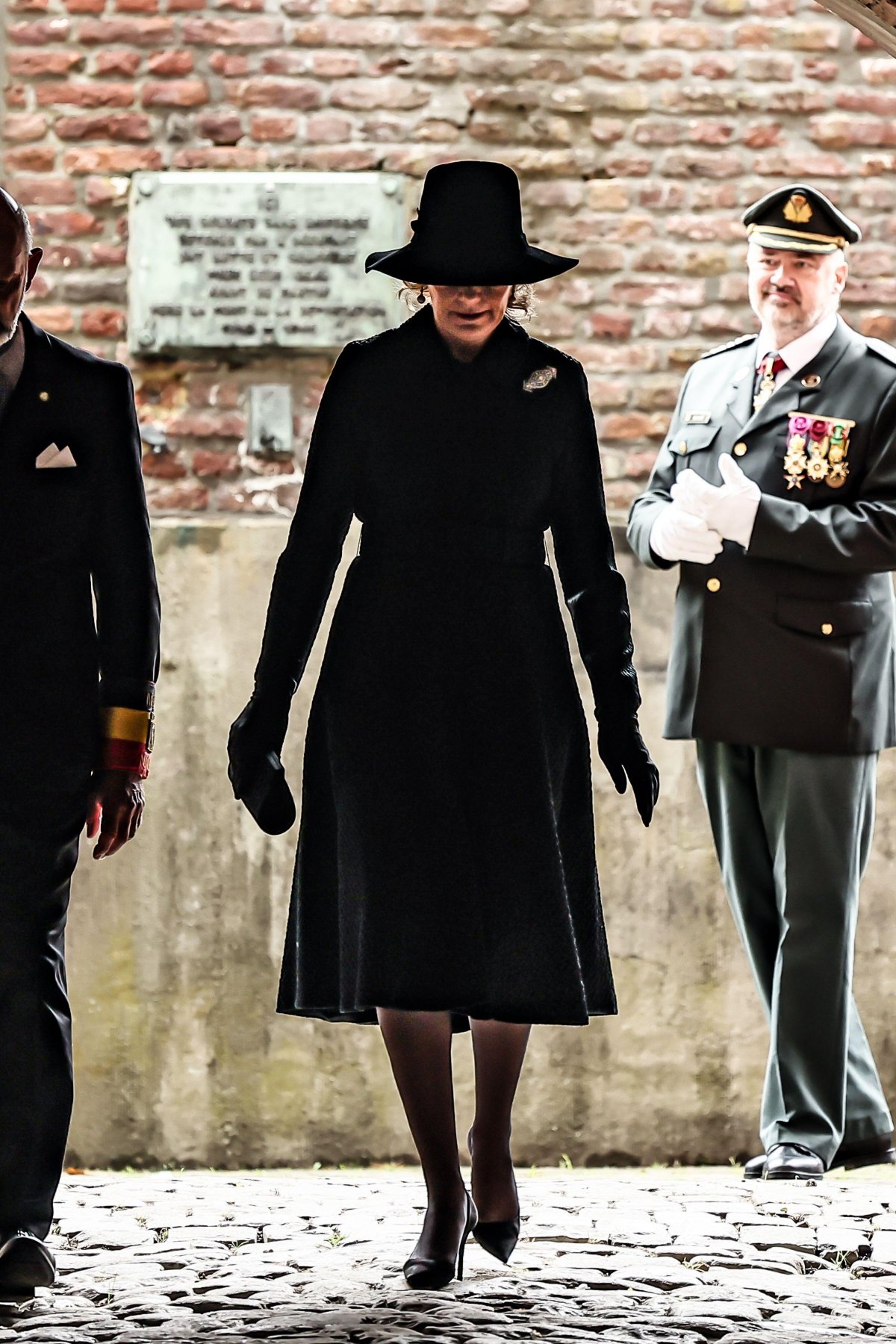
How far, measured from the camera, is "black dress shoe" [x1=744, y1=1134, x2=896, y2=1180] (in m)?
4.52

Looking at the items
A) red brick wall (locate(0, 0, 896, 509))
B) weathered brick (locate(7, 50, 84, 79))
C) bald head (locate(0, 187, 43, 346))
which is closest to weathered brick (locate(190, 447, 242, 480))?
red brick wall (locate(0, 0, 896, 509))

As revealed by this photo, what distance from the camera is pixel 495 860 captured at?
325 cm

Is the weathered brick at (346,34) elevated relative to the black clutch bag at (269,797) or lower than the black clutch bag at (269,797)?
elevated

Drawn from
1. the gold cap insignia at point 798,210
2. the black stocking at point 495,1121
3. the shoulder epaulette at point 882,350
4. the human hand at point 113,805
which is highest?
the gold cap insignia at point 798,210

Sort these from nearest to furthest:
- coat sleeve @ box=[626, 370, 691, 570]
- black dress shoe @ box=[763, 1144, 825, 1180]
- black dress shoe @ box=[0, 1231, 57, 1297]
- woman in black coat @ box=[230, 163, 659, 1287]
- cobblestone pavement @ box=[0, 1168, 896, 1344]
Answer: cobblestone pavement @ box=[0, 1168, 896, 1344] → black dress shoe @ box=[0, 1231, 57, 1297] → woman in black coat @ box=[230, 163, 659, 1287] → black dress shoe @ box=[763, 1144, 825, 1180] → coat sleeve @ box=[626, 370, 691, 570]

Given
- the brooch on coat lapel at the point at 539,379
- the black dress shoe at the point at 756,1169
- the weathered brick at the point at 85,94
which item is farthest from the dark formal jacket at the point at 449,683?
the weathered brick at the point at 85,94

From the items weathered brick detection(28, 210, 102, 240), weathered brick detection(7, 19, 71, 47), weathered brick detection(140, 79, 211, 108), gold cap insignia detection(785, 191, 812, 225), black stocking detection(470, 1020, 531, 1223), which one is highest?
weathered brick detection(7, 19, 71, 47)

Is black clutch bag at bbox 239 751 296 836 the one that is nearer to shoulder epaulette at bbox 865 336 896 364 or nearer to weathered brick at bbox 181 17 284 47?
shoulder epaulette at bbox 865 336 896 364

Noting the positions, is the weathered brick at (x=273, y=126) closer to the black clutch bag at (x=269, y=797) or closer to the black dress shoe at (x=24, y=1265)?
the black clutch bag at (x=269, y=797)

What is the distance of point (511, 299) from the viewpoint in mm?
3477

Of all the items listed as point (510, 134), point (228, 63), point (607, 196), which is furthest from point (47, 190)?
point (607, 196)

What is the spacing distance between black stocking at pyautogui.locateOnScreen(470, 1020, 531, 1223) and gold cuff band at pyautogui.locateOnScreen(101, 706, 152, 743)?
31.8 inches

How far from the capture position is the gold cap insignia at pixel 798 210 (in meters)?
4.61

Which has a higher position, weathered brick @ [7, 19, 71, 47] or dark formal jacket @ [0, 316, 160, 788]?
weathered brick @ [7, 19, 71, 47]
